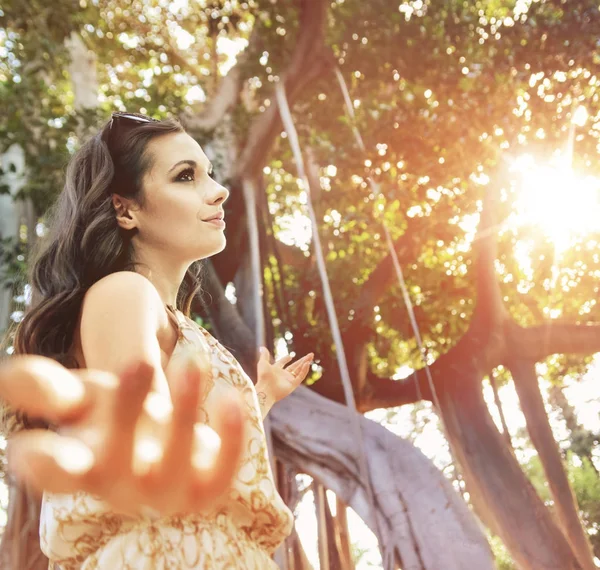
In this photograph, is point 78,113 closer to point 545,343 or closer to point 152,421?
point 545,343

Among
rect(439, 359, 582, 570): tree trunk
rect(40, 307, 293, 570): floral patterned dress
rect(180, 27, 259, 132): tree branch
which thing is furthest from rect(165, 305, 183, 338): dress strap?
rect(180, 27, 259, 132): tree branch

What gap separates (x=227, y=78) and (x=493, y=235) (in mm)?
2440

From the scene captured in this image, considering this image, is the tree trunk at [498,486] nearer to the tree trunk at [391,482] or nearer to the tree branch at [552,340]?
the tree branch at [552,340]

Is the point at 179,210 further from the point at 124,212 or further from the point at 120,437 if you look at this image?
the point at 120,437

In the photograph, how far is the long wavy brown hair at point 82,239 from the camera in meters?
0.91

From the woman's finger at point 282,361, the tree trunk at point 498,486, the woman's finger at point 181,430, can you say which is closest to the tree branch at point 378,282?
the tree trunk at point 498,486

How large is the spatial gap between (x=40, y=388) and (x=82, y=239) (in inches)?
18.1

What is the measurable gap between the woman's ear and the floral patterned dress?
0.58 ft

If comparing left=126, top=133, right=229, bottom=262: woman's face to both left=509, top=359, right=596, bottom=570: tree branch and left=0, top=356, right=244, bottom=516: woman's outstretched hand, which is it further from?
left=509, top=359, right=596, bottom=570: tree branch

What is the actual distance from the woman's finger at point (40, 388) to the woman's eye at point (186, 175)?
1.68 feet

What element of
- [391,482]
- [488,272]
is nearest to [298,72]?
[488,272]

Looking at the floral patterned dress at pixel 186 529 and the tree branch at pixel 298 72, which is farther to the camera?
the tree branch at pixel 298 72

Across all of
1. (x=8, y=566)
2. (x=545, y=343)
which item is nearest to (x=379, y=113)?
(x=545, y=343)

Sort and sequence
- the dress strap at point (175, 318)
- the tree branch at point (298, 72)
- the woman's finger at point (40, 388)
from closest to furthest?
1. the woman's finger at point (40, 388)
2. the dress strap at point (175, 318)
3. the tree branch at point (298, 72)
